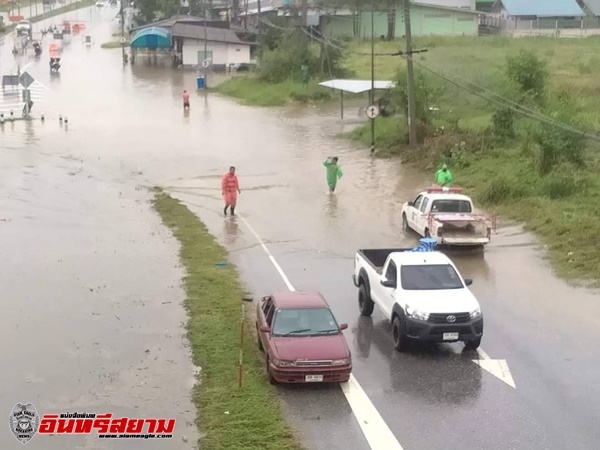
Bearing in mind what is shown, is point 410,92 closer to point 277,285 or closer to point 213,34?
point 277,285

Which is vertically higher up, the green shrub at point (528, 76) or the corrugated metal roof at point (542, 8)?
the corrugated metal roof at point (542, 8)

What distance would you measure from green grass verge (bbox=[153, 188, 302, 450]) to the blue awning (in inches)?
2786

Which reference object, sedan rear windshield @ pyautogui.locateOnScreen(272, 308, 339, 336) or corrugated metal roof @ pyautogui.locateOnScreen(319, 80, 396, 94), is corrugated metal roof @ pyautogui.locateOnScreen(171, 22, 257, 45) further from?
sedan rear windshield @ pyautogui.locateOnScreen(272, 308, 339, 336)

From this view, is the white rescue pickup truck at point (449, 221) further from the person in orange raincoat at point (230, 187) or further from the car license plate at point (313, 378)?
the car license plate at point (313, 378)

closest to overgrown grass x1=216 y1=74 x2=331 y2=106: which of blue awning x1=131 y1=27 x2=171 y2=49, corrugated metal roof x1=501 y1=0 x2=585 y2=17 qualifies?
blue awning x1=131 y1=27 x2=171 y2=49

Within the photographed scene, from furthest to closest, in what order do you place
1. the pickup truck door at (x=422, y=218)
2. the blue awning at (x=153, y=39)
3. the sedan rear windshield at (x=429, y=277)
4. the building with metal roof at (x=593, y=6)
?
the building with metal roof at (x=593, y=6) → the blue awning at (x=153, y=39) → the pickup truck door at (x=422, y=218) → the sedan rear windshield at (x=429, y=277)

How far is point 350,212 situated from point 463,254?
6.02m

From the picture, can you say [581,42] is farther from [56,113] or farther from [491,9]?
[56,113]

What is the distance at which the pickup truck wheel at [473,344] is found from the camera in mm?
15363

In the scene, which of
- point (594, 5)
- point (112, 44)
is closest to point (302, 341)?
point (594, 5)

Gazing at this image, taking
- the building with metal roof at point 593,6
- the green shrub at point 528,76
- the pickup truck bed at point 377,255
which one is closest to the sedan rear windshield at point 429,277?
the pickup truck bed at point 377,255

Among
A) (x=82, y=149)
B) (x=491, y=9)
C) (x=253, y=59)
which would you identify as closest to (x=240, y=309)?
(x=82, y=149)

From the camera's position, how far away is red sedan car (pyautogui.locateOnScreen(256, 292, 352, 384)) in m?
13.6

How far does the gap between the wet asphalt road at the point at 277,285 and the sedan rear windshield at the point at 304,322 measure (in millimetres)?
937
